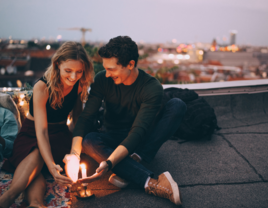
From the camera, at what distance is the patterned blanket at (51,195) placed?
62.2 inches

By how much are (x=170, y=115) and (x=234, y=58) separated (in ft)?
301

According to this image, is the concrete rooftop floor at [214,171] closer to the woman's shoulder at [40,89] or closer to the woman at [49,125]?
the woman at [49,125]

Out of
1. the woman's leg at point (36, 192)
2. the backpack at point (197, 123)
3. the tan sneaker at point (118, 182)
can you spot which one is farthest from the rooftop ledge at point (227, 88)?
the woman's leg at point (36, 192)

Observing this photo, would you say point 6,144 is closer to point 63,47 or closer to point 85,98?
point 85,98

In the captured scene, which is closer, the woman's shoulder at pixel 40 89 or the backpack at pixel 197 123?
the woman's shoulder at pixel 40 89

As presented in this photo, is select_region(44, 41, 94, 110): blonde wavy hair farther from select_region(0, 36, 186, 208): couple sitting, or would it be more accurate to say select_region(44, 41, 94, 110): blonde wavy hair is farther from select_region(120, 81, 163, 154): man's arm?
select_region(120, 81, 163, 154): man's arm

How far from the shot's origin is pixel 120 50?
1.83 m

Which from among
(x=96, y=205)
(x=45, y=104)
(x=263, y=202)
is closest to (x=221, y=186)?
(x=263, y=202)

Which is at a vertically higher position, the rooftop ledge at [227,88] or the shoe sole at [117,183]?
the rooftop ledge at [227,88]

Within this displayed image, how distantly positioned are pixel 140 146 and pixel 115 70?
0.75 m

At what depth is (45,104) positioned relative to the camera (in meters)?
1.87

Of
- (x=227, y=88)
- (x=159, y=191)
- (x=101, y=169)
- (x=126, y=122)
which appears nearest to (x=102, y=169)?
(x=101, y=169)

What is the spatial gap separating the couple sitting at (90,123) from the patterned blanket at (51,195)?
0.11 m

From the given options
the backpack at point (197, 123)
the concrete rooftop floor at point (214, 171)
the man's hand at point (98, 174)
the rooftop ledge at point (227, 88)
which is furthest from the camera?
the rooftop ledge at point (227, 88)
